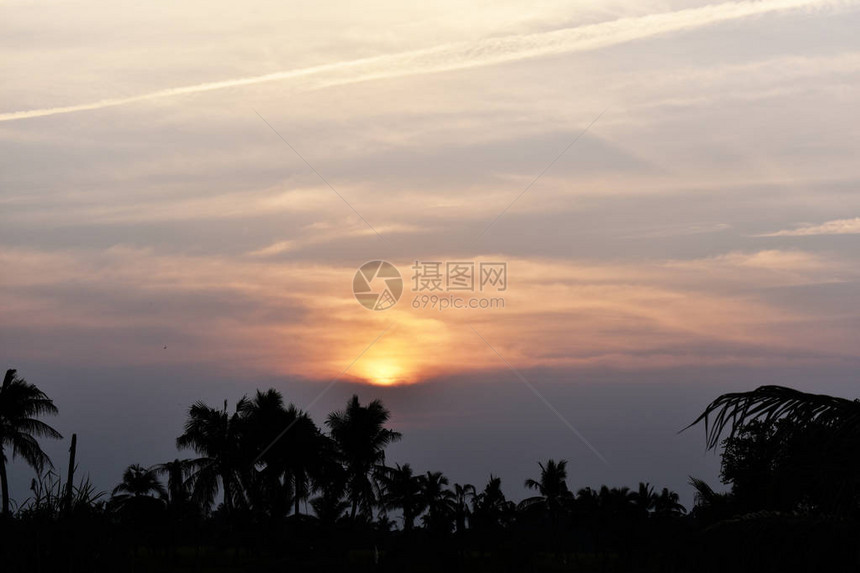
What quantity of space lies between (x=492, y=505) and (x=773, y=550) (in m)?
106

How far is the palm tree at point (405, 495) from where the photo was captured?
92438 mm

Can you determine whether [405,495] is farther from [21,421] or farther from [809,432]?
[809,432]

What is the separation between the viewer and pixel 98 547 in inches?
836

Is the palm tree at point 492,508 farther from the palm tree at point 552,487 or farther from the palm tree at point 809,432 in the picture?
the palm tree at point 809,432

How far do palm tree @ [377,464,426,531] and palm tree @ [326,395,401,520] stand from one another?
5276 mm

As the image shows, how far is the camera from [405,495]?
94125mm

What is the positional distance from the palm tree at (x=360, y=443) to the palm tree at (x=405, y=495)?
5.28 meters

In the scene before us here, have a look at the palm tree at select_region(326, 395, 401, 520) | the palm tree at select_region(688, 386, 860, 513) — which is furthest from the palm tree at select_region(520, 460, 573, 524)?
the palm tree at select_region(688, 386, 860, 513)

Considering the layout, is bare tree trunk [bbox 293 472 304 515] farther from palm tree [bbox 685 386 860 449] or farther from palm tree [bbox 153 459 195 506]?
palm tree [bbox 685 386 860 449]

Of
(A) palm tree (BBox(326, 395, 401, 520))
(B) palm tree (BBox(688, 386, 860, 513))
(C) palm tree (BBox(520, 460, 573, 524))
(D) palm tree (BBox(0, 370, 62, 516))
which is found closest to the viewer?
(B) palm tree (BBox(688, 386, 860, 513))

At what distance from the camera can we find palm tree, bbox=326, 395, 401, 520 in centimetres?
8512

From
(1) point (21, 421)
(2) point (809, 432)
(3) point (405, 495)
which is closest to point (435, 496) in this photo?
(3) point (405, 495)

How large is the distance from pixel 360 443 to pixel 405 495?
11.3 meters

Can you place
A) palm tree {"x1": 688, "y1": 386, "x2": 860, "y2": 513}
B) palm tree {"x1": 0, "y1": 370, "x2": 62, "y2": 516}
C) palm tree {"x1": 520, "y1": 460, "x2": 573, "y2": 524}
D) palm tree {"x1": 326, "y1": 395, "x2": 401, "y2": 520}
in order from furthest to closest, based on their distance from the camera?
palm tree {"x1": 520, "y1": 460, "x2": 573, "y2": 524}, palm tree {"x1": 326, "y1": 395, "x2": 401, "y2": 520}, palm tree {"x1": 0, "y1": 370, "x2": 62, "y2": 516}, palm tree {"x1": 688, "y1": 386, "x2": 860, "y2": 513}
